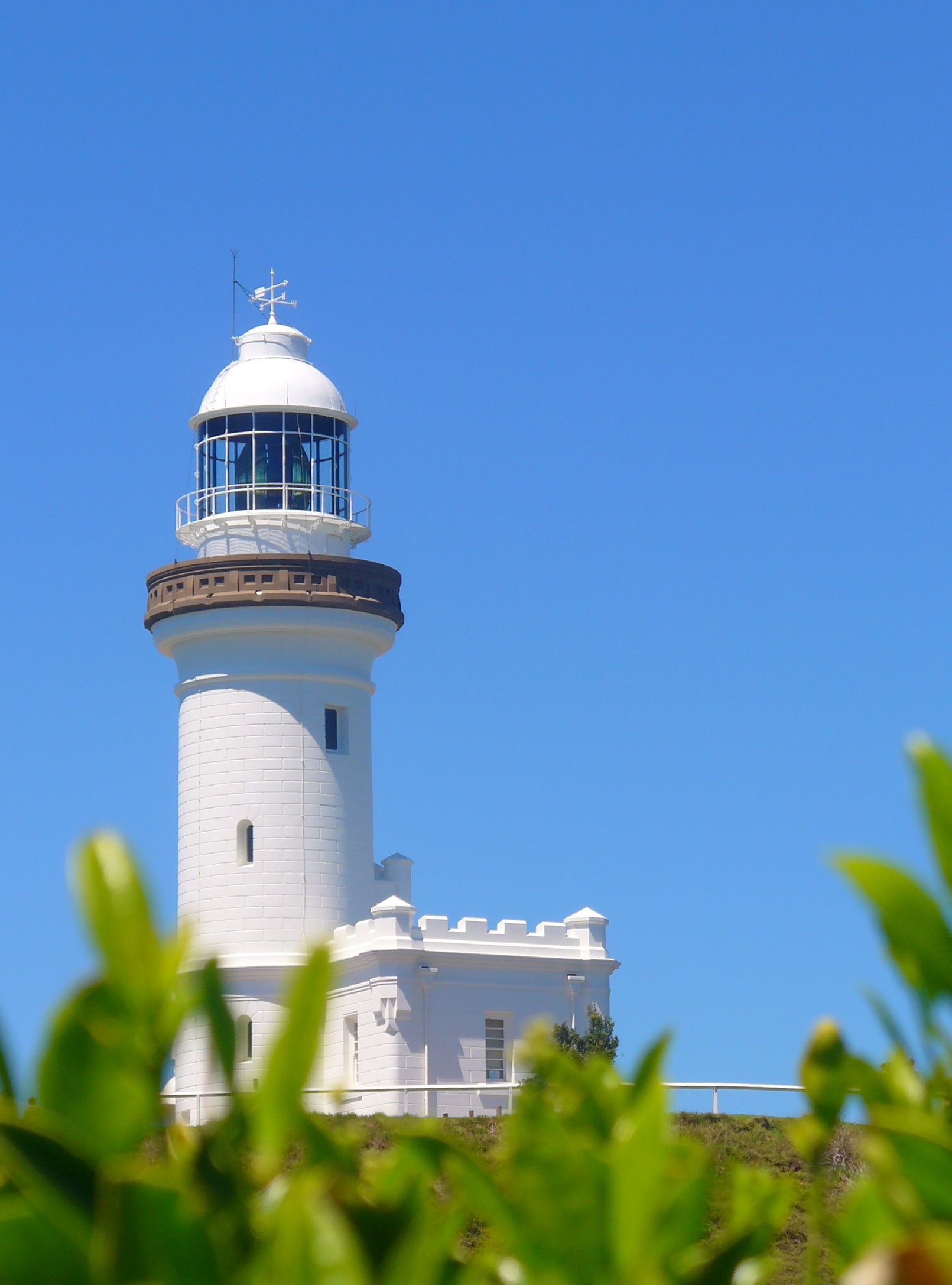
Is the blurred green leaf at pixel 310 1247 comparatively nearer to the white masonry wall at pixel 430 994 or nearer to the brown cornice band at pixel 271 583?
the white masonry wall at pixel 430 994

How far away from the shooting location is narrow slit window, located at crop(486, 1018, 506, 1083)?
30750 millimetres

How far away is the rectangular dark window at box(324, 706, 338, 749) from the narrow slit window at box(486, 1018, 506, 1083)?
17.1ft

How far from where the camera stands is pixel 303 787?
104ft

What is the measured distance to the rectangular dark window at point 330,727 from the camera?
32.5m

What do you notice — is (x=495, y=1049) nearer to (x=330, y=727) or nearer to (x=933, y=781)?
(x=330, y=727)

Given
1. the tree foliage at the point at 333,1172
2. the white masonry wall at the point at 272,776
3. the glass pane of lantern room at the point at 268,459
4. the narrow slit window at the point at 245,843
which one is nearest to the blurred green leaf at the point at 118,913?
the tree foliage at the point at 333,1172

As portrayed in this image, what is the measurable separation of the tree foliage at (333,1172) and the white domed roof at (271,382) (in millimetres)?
32351

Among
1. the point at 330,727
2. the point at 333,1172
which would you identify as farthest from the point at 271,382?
the point at 333,1172

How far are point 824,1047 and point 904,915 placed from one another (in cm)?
27

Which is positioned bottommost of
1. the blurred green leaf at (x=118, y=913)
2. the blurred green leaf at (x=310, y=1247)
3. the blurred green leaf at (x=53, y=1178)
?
the blurred green leaf at (x=310, y=1247)

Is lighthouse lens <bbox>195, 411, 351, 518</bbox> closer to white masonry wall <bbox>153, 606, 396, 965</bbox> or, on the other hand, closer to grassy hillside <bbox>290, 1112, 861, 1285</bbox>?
white masonry wall <bbox>153, 606, 396, 965</bbox>

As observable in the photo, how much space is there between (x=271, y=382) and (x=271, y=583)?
3.83 m

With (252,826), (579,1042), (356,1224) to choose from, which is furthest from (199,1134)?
(252,826)

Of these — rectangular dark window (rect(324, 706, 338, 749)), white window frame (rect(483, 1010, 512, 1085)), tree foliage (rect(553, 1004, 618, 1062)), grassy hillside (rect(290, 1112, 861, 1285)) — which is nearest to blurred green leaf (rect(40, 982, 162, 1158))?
grassy hillside (rect(290, 1112, 861, 1285))
